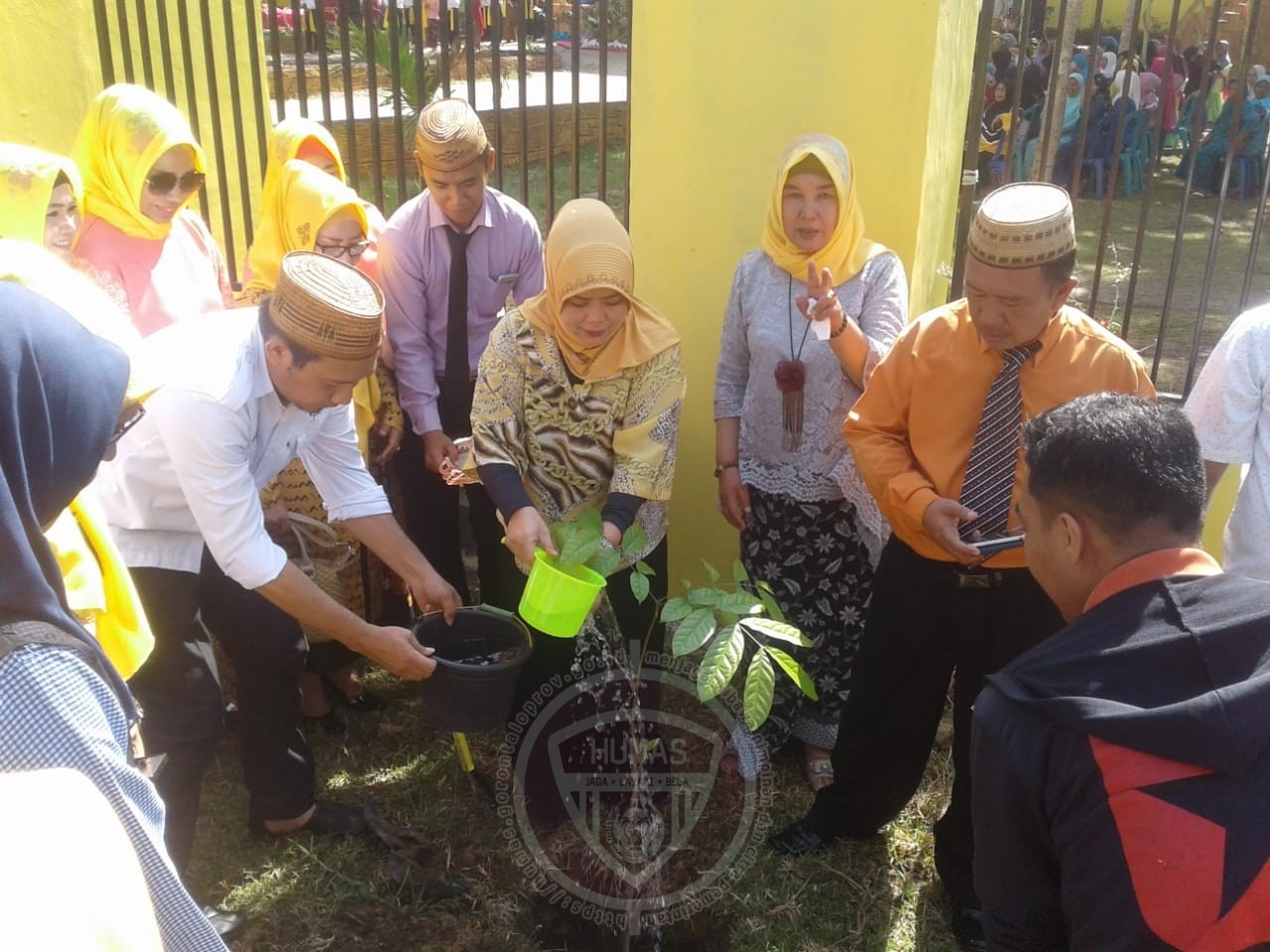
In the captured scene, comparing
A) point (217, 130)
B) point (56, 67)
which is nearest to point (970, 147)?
point (217, 130)

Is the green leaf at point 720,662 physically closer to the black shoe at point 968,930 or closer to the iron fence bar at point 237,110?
the black shoe at point 968,930

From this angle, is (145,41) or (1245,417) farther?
(145,41)

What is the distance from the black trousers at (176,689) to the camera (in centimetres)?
262

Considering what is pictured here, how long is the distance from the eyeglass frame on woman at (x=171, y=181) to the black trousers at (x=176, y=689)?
1.48 metres

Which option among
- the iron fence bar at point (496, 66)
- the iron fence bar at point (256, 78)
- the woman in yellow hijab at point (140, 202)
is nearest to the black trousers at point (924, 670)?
the iron fence bar at point (496, 66)

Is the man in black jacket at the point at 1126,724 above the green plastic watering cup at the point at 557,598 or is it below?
above

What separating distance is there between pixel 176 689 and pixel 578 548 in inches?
42.6

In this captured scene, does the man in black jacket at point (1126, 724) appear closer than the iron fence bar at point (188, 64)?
Yes

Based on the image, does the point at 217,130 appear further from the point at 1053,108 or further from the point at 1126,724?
the point at 1126,724

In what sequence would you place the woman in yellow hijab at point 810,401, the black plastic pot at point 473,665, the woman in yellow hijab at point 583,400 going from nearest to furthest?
the black plastic pot at point 473,665 < the woman in yellow hijab at point 583,400 < the woman in yellow hijab at point 810,401

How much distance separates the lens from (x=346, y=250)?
3566 mm

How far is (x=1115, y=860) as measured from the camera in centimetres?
143

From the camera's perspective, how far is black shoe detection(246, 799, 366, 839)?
315 centimetres

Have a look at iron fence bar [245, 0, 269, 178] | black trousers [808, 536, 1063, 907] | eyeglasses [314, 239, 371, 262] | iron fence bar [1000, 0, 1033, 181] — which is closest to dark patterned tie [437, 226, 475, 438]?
eyeglasses [314, 239, 371, 262]
